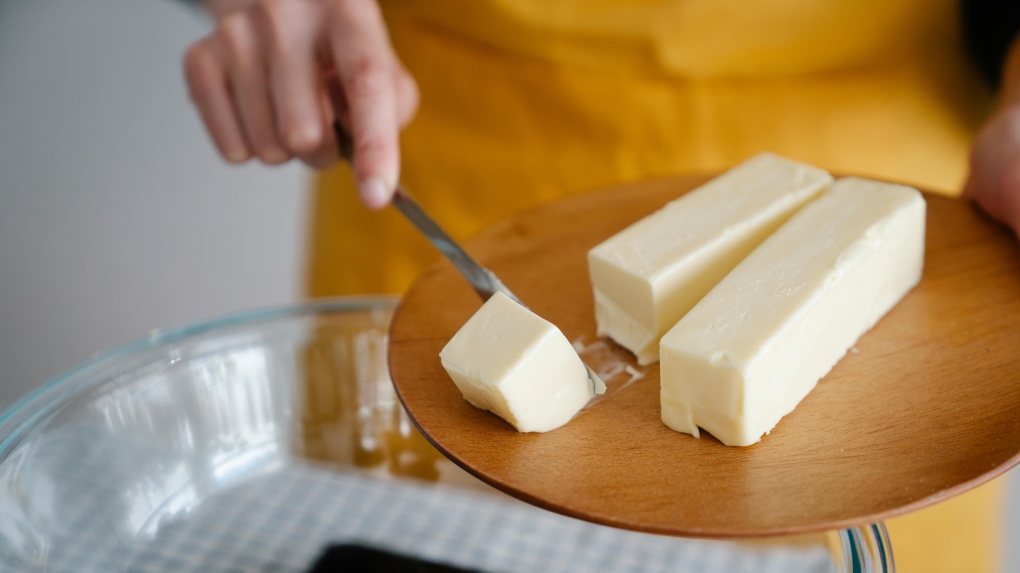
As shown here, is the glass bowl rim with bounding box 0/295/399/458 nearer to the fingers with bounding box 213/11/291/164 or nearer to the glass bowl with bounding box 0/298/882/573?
the glass bowl with bounding box 0/298/882/573

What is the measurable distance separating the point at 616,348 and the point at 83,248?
2947mm

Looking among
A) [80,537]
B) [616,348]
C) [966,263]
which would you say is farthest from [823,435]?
[80,537]

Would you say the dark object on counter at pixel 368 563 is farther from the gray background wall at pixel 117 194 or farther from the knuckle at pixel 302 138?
→ the gray background wall at pixel 117 194

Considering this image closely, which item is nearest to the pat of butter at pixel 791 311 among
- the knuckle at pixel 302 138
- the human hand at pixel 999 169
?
the human hand at pixel 999 169

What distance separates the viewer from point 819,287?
0.90 metres

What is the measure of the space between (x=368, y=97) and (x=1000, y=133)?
88 cm

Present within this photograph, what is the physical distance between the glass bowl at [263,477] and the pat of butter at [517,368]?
23 centimetres

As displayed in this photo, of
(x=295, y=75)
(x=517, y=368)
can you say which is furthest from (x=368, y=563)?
(x=295, y=75)

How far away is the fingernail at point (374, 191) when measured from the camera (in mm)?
1039

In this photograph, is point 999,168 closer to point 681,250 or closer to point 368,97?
point 681,250

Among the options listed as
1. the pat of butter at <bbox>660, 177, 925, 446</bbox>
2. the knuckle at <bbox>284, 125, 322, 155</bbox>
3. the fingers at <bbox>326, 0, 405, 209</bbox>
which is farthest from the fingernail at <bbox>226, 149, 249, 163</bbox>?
the pat of butter at <bbox>660, 177, 925, 446</bbox>

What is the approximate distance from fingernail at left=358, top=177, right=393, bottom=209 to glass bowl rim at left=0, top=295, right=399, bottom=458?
0.21 m

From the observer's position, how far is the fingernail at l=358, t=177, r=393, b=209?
104 centimetres

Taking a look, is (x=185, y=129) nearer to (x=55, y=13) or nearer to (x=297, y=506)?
(x=55, y=13)
